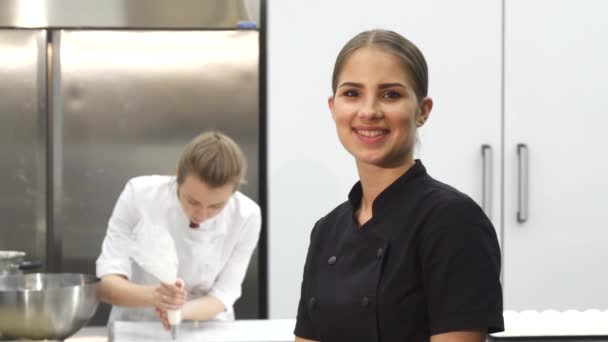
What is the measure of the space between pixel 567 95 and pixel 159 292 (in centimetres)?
144

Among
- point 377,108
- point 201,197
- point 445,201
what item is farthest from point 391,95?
point 201,197

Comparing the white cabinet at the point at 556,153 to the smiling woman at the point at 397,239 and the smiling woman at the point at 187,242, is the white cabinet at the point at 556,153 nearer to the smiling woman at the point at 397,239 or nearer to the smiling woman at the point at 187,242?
the smiling woman at the point at 187,242

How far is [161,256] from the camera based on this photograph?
6.30 ft

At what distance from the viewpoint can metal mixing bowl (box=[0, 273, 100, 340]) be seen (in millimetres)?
1757

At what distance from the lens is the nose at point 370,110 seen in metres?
1.03

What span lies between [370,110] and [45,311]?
101 cm

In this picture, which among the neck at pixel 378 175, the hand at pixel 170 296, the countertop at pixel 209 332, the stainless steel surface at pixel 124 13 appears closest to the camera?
the neck at pixel 378 175

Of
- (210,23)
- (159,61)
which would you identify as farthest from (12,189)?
(210,23)

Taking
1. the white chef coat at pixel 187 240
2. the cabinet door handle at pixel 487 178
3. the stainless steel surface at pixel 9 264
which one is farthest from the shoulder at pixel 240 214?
the cabinet door handle at pixel 487 178

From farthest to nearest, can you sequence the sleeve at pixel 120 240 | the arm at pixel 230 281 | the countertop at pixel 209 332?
the sleeve at pixel 120 240
the arm at pixel 230 281
the countertop at pixel 209 332

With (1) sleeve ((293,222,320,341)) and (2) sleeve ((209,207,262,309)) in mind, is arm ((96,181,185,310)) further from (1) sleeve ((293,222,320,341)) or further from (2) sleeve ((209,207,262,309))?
(1) sleeve ((293,222,320,341))

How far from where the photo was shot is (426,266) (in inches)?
39.4

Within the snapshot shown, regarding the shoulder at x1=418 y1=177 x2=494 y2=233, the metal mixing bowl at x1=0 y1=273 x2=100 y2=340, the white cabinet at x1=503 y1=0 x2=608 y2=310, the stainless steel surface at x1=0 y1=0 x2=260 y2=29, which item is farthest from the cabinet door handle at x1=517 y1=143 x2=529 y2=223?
the shoulder at x1=418 y1=177 x2=494 y2=233

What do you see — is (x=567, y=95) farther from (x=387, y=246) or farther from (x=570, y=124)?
(x=387, y=246)
